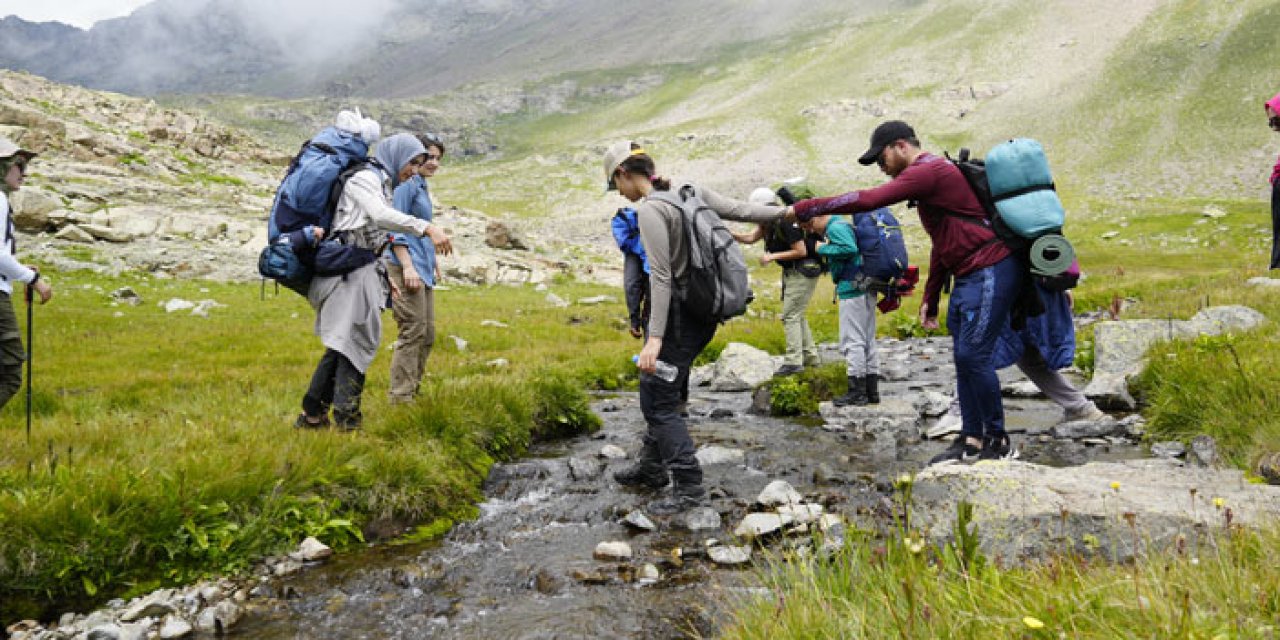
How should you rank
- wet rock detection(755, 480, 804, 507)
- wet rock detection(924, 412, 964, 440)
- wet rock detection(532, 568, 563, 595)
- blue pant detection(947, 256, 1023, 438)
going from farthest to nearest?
1. wet rock detection(924, 412, 964, 440)
2. blue pant detection(947, 256, 1023, 438)
3. wet rock detection(755, 480, 804, 507)
4. wet rock detection(532, 568, 563, 595)

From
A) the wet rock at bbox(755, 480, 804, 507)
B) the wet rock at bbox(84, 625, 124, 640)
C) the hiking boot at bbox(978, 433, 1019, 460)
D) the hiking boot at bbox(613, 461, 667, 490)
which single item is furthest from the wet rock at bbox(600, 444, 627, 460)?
the wet rock at bbox(84, 625, 124, 640)

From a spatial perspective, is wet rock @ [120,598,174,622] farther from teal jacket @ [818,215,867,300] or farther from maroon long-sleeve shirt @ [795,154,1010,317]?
teal jacket @ [818,215,867,300]

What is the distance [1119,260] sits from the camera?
4519 cm

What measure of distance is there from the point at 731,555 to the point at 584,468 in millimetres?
2696

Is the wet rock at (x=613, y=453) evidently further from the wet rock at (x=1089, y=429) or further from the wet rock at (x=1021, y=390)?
the wet rock at (x=1021, y=390)

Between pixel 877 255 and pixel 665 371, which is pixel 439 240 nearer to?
pixel 665 371

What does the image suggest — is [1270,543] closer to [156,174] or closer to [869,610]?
[869,610]

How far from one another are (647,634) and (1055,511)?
236 cm

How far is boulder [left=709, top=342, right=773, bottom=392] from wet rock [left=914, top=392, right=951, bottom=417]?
2.90 meters

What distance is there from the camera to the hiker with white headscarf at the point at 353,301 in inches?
269

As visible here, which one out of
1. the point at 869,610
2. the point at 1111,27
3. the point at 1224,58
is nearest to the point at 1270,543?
the point at 869,610

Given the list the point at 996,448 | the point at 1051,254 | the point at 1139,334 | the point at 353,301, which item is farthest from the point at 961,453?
the point at 353,301

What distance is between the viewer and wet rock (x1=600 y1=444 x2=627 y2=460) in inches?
314

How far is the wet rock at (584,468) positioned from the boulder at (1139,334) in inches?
254
